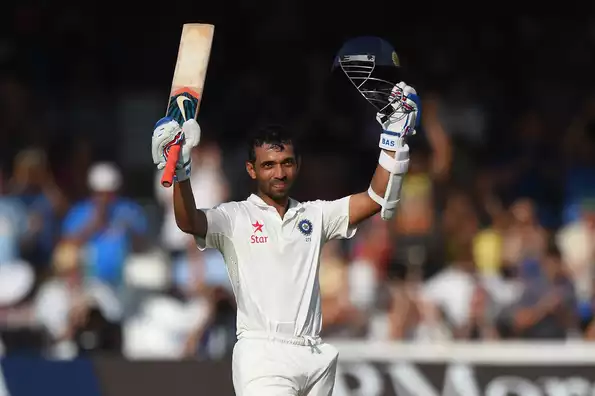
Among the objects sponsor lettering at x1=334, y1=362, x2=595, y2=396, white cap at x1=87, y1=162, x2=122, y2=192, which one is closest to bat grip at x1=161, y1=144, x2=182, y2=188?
sponsor lettering at x1=334, y1=362, x2=595, y2=396

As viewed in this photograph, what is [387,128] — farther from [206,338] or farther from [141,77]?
[141,77]

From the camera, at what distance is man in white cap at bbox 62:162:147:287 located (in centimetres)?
976

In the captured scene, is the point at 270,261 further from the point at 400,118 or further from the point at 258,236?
the point at 400,118

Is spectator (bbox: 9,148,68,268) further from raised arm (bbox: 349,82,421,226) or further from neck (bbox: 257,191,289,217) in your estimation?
raised arm (bbox: 349,82,421,226)

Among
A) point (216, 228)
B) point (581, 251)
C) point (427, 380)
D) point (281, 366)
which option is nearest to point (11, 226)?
point (427, 380)

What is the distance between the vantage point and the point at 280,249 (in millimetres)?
5324

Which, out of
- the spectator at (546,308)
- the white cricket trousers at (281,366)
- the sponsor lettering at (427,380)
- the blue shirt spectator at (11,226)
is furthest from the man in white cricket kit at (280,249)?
the blue shirt spectator at (11,226)

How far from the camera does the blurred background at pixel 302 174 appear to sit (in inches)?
371

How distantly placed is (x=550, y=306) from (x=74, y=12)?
18.0ft

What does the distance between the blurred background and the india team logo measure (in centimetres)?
360

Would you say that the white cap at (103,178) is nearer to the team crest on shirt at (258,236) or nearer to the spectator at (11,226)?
the spectator at (11,226)

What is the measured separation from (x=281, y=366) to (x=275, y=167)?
0.85 meters

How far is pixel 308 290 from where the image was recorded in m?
5.32

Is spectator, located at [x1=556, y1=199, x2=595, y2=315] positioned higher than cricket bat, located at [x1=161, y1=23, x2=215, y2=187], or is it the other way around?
cricket bat, located at [x1=161, y1=23, x2=215, y2=187]
